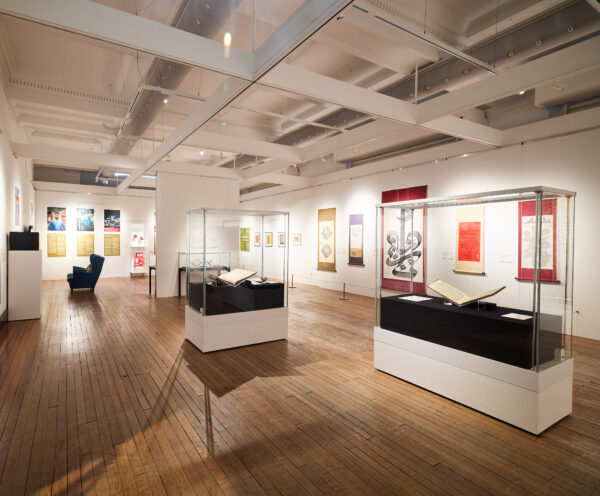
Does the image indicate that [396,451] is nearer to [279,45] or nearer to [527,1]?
[279,45]

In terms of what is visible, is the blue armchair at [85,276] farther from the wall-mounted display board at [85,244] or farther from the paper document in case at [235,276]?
the paper document in case at [235,276]

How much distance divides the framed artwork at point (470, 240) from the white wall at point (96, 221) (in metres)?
13.6

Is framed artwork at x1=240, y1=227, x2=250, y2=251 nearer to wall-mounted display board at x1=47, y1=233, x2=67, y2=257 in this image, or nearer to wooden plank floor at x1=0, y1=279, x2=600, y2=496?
wooden plank floor at x1=0, y1=279, x2=600, y2=496

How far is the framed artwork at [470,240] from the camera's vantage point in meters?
3.66

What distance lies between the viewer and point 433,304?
379 cm

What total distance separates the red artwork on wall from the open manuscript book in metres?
0.33

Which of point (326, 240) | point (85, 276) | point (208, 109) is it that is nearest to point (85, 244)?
point (85, 276)

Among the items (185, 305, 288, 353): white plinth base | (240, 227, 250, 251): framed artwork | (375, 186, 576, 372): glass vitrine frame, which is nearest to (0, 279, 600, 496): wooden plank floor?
(185, 305, 288, 353): white plinth base

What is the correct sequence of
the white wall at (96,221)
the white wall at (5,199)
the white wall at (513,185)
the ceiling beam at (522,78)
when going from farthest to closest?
the white wall at (96,221) < the white wall at (5,199) < the white wall at (513,185) < the ceiling beam at (522,78)

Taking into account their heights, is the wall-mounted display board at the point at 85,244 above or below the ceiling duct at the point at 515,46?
below

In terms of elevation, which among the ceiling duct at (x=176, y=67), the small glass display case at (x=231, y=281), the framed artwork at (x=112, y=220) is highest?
the ceiling duct at (x=176, y=67)

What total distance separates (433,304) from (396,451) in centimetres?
159

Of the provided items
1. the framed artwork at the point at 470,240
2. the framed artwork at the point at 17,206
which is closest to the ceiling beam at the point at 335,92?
the framed artwork at the point at 470,240

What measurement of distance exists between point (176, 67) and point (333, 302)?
6081 mm
